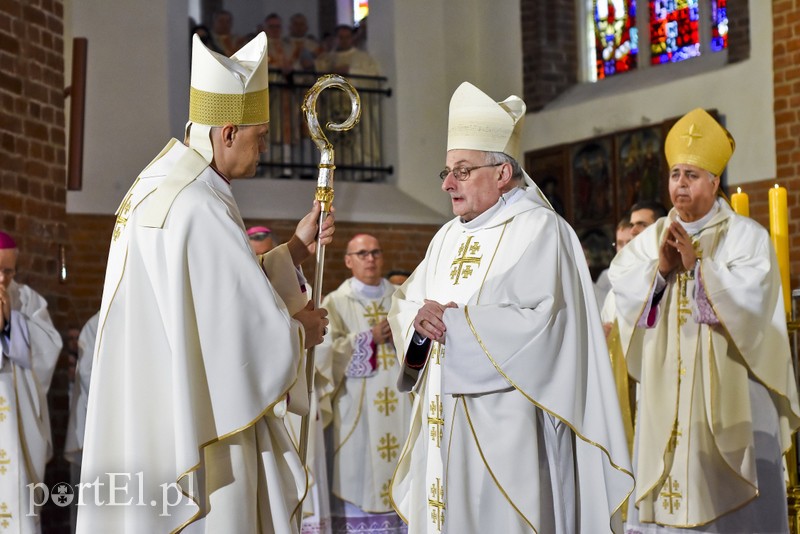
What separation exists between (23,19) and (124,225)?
497cm

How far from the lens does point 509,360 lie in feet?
15.4

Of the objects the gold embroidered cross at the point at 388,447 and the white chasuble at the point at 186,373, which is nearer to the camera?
the white chasuble at the point at 186,373

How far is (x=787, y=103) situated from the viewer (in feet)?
35.4

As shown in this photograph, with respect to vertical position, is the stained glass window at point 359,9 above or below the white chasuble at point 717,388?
above

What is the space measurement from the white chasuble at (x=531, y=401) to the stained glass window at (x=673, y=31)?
337 inches

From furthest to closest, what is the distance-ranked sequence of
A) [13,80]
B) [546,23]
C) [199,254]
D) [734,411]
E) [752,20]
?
1. [546,23]
2. [752,20]
3. [13,80]
4. [734,411]
5. [199,254]

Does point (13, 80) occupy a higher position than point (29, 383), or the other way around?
point (13, 80)

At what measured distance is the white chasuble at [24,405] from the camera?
7703mm

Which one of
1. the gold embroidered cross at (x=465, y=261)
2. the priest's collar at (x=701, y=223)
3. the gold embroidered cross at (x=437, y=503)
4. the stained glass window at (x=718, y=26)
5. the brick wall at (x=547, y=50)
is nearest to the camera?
the gold embroidered cross at (x=437, y=503)

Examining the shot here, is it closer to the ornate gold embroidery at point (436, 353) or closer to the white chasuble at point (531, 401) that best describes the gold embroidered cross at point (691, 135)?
the white chasuble at point (531, 401)

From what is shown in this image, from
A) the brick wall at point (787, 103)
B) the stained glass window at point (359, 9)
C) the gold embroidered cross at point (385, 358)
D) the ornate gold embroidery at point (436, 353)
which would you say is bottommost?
the gold embroidered cross at point (385, 358)

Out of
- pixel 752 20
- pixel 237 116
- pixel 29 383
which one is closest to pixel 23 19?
pixel 29 383

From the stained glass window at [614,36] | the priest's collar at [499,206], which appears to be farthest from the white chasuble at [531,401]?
the stained glass window at [614,36]

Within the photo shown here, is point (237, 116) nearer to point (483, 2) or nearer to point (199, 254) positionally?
point (199, 254)
